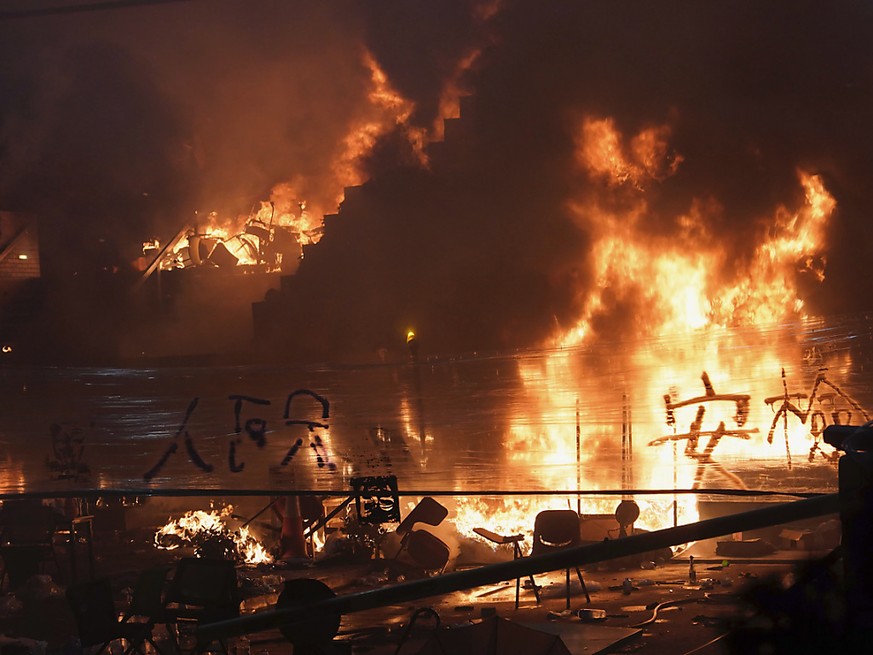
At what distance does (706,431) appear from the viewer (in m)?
5.54

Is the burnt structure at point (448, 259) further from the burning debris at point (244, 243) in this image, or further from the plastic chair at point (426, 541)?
the plastic chair at point (426, 541)

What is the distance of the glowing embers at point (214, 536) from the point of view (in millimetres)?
9891

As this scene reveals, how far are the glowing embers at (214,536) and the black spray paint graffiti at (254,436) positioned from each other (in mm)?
3642

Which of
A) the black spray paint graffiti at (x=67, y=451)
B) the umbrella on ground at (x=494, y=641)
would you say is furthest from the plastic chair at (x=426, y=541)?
the black spray paint graffiti at (x=67, y=451)

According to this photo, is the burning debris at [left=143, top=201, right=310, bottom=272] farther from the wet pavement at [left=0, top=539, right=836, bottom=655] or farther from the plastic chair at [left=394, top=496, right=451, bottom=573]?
the wet pavement at [left=0, top=539, right=836, bottom=655]

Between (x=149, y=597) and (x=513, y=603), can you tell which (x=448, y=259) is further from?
(x=513, y=603)

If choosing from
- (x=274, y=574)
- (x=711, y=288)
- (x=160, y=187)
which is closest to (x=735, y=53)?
(x=711, y=288)

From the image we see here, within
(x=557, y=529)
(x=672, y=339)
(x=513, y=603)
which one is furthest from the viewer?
(x=513, y=603)

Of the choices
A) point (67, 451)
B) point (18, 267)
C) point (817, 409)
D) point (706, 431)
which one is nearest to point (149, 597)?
point (67, 451)

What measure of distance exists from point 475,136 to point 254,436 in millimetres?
2778

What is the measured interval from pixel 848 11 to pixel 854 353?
7.34ft

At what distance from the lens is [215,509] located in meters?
10.4

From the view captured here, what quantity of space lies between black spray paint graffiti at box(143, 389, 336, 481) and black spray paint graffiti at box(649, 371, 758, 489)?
2302mm

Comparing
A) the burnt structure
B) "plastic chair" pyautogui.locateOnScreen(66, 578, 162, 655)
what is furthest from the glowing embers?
"plastic chair" pyautogui.locateOnScreen(66, 578, 162, 655)
